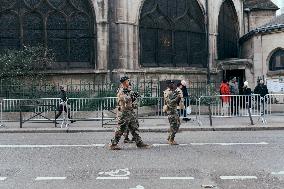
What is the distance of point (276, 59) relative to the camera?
963 inches

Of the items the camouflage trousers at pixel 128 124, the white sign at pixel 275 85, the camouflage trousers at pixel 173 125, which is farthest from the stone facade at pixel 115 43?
the camouflage trousers at pixel 128 124

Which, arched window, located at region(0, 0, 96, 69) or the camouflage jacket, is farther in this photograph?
arched window, located at region(0, 0, 96, 69)

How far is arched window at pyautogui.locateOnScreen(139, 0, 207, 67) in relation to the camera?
2378cm

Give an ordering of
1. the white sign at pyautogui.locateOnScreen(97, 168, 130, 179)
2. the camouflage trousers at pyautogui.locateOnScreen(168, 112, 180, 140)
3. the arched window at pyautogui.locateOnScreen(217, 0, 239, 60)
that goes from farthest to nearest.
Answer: the arched window at pyautogui.locateOnScreen(217, 0, 239, 60)
the camouflage trousers at pyautogui.locateOnScreen(168, 112, 180, 140)
the white sign at pyautogui.locateOnScreen(97, 168, 130, 179)

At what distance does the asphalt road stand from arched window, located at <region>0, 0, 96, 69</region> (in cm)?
1008

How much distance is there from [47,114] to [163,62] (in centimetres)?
922

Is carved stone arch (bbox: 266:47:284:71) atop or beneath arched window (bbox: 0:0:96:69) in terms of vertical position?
beneath

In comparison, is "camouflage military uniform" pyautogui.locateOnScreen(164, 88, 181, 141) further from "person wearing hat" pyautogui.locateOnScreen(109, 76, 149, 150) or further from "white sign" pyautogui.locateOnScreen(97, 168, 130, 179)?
"white sign" pyautogui.locateOnScreen(97, 168, 130, 179)

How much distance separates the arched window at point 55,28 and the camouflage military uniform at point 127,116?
464 inches

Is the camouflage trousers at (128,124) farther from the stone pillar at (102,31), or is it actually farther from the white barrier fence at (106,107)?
the stone pillar at (102,31)

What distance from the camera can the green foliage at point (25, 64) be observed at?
20.1 m

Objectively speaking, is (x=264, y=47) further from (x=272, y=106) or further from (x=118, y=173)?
(x=118, y=173)

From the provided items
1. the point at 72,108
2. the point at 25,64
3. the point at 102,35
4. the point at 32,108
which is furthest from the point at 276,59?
the point at 32,108

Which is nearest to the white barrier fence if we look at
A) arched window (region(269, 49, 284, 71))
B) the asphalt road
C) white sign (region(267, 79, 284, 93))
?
the asphalt road
